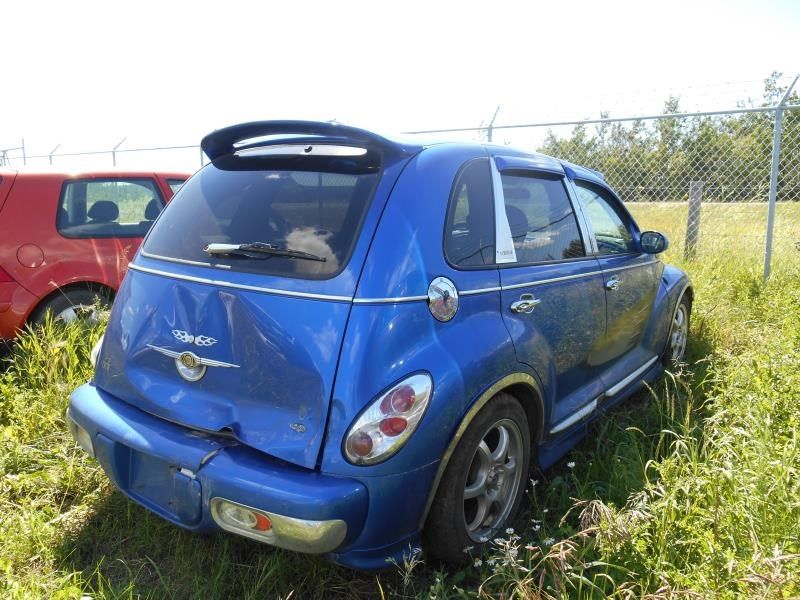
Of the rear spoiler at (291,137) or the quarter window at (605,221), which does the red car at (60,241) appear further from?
the quarter window at (605,221)

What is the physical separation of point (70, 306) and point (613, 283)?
12.9 ft

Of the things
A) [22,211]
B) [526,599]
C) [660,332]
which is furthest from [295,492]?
[22,211]

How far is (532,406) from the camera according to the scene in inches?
Result: 104

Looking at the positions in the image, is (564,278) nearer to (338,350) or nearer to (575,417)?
(575,417)

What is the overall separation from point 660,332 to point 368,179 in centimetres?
296

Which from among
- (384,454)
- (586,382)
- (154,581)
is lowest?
(154,581)

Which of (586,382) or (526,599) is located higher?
(586,382)

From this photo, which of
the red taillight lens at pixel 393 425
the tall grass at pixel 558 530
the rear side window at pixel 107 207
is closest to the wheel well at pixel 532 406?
the tall grass at pixel 558 530

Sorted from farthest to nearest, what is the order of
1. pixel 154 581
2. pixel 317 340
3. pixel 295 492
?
pixel 154 581 → pixel 317 340 → pixel 295 492

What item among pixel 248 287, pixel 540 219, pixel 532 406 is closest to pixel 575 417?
pixel 532 406

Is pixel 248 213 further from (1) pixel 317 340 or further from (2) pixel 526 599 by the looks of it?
(2) pixel 526 599

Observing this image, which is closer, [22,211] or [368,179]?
[368,179]

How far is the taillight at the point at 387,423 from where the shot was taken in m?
1.89

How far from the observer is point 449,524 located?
2.17m
